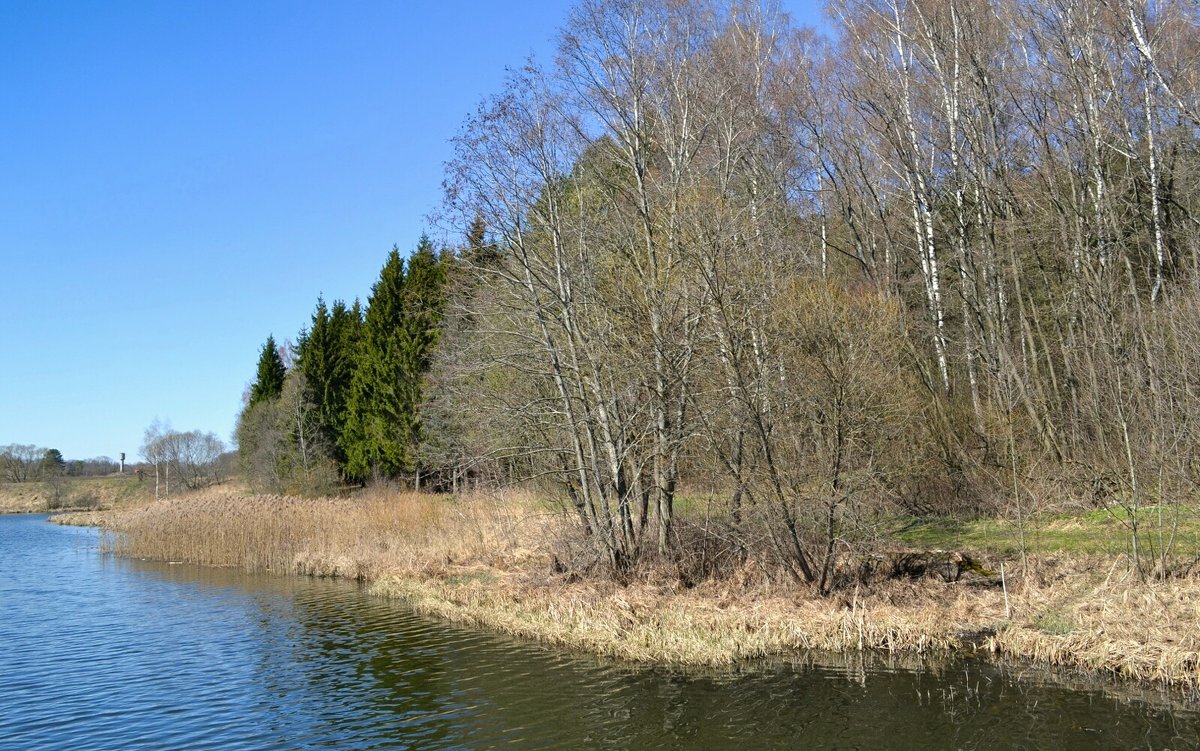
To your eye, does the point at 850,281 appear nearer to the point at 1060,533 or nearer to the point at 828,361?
the point at 1060,533

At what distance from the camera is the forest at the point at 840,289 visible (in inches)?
508

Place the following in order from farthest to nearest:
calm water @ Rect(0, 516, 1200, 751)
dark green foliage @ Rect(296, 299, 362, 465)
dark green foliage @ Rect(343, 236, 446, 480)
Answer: dark green foliage @ Rect(296, 299, 362, 465) → dark green foliage @ Rect(343, 236, 446, 480) → calm water @ Rect(0, 516, 1200, 751)

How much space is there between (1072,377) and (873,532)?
26.6 feet

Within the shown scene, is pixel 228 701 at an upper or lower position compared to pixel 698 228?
lower

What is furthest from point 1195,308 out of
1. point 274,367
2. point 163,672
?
point 274,367

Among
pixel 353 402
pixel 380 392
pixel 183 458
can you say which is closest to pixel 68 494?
pixel 183 458

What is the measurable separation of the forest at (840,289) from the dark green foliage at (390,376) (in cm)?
1881

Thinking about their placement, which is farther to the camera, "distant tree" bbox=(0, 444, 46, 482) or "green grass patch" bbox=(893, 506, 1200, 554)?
"distant tree" bbox=(0, 444, 46, 482)

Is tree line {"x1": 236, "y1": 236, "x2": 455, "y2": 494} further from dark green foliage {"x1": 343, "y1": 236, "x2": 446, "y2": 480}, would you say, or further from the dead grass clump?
the dead grass clump

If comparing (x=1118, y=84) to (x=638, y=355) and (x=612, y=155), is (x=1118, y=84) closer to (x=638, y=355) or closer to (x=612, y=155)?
(x=612, y=155)

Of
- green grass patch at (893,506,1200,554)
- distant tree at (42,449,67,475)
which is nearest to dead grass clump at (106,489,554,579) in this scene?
green grass patch at (893,506,1200,554)

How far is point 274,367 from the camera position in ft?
172

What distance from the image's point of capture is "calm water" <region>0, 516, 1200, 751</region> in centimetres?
853

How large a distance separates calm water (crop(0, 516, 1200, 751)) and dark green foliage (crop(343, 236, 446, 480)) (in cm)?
2190
